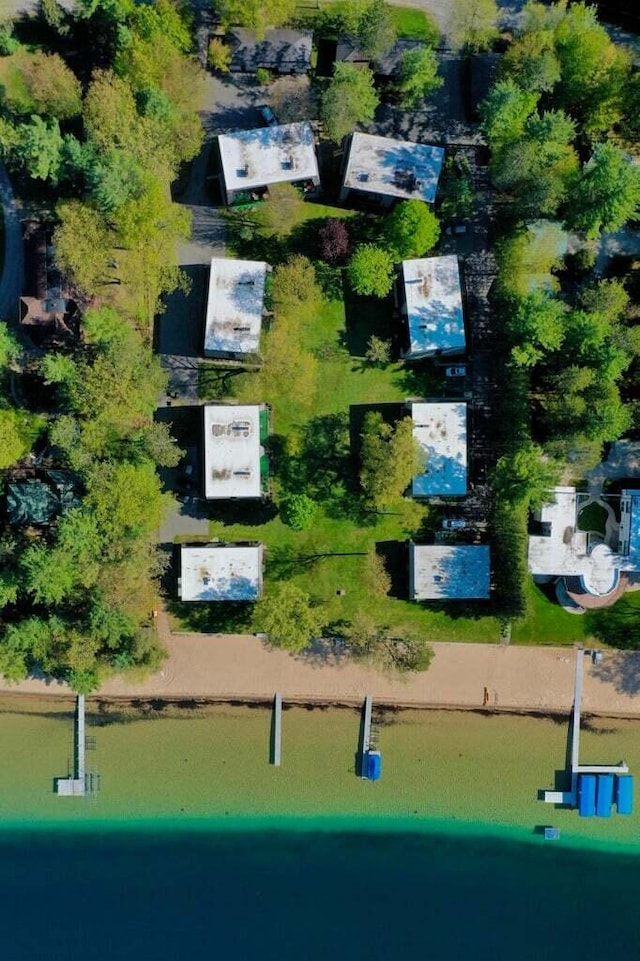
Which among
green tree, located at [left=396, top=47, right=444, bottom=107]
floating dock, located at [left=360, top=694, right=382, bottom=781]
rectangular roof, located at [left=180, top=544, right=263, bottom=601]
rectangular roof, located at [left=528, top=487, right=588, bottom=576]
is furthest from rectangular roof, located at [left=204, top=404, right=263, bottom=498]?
green tree, located at [left=396, top=47, right=444, bottom=107]

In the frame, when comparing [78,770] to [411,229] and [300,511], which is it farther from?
[411,229]

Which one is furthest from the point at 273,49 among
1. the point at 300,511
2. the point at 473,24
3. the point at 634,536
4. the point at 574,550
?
the point at 634,536

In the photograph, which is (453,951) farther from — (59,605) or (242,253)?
(242,253)

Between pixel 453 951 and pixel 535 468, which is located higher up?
pixel 535 468

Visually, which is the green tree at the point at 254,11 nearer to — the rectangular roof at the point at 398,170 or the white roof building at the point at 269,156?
the white roof building at the point at 269,156

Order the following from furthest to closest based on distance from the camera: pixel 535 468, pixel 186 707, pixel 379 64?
1. pixel 186 707
2. pixel 379 64
3. pixel 535 468

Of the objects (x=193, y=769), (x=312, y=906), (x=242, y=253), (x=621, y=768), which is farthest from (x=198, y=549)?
(x=621, y=768)

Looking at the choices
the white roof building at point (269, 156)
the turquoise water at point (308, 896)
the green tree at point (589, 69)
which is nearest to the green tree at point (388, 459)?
the white roof building at point (269, 156)
